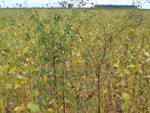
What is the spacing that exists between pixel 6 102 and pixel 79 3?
1.22 meters

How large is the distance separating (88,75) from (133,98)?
2.31 feet

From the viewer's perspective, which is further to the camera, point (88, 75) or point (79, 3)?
point (88, 75)

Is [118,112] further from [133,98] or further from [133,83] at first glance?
[133,83]

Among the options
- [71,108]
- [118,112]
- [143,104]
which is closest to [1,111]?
A: [71,108]

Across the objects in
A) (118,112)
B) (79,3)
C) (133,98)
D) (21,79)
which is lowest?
(118,112)

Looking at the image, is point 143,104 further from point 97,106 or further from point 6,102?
point 6,102

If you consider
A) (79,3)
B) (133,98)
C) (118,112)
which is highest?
(79,3)

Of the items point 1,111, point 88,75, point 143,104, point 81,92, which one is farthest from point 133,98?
point 1,111

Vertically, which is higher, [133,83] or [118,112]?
[133,83]

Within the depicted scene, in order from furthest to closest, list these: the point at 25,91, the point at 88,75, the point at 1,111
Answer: the point at 88,75
the point at 25,91
the point at 1,111

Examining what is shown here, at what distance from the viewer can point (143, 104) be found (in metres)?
1.85

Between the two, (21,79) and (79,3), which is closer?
(21,79)

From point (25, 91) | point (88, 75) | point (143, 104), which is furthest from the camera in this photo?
point (88, 75)

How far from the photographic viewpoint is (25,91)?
6.59 feet
